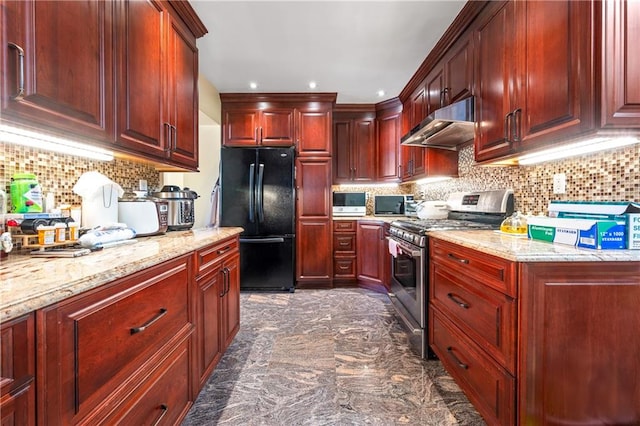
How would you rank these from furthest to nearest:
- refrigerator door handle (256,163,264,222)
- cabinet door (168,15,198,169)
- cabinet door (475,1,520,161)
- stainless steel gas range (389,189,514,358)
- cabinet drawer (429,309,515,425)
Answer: refrigerator door handle (256,163,264,222) → stainless steel gas range (389,189,514,358) → cabinet door (168,15,198,169) → cabinet door (475,1,520,161) → cabinet drawer (429,309,515,425)

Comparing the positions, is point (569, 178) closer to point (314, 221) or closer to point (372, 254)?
point (372, 254)

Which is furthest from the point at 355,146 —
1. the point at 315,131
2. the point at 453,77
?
the point at 453,77

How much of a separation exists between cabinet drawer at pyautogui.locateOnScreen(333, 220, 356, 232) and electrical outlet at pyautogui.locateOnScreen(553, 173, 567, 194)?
233cm

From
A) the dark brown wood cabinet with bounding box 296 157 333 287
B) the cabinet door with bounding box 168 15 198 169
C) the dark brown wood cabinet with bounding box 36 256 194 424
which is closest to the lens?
the dark brown wood cabinet with bounding box 36 256 194 424

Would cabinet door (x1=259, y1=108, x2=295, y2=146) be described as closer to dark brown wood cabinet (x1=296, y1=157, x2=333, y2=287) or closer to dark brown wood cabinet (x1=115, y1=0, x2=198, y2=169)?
dark brown wood cabinet (x1=296, y1=157, x2=333, y2=287)

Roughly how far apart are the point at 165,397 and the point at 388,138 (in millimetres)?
3724

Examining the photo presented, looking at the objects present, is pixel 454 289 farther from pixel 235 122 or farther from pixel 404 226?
pixel 235 122

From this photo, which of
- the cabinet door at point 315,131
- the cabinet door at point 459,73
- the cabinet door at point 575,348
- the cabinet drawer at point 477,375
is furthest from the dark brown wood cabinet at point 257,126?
the cabinet door at point 575,348

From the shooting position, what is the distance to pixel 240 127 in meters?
3.75

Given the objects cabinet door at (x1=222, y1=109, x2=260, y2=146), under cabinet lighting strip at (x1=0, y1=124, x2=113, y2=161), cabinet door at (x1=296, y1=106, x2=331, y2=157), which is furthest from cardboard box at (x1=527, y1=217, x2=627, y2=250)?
cabinet door at (x1=222, y1=109, x2=260, y2=146)

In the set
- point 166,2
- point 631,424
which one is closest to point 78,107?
point 166,2

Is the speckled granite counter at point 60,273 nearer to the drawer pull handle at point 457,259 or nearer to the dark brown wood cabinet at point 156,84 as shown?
the dark brown wood cabinet at point 156,84

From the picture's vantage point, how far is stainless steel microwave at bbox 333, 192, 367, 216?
13.1ft

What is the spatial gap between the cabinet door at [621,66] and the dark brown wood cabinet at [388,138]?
9.07 feet
